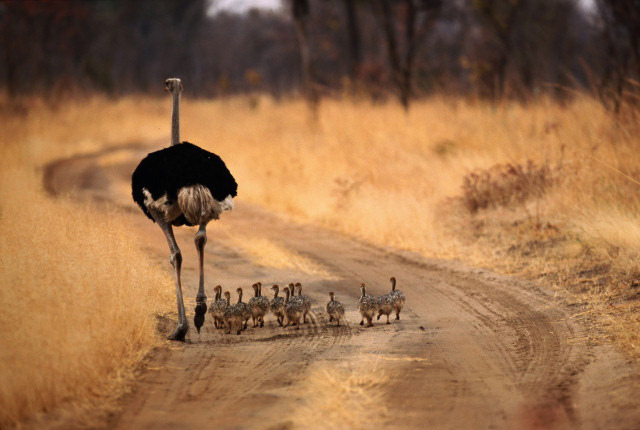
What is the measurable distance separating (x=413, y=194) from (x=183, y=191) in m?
8.07

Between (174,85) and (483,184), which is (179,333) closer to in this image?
(174,85)

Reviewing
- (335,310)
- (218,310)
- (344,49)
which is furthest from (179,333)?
(344,49)

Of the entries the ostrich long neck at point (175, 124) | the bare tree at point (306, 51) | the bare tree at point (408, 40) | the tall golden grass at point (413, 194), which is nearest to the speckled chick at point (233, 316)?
the tall golden grass at point (413, 194)

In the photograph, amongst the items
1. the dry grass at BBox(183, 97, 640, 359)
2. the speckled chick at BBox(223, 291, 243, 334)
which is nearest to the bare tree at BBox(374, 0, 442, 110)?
the dry grass at BBox(183, 97, 640, 359)

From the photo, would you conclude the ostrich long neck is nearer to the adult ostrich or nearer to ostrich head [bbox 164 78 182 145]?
ostrich head [bbox 164 78 182 145]

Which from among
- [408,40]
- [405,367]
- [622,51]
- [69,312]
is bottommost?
[405,367]

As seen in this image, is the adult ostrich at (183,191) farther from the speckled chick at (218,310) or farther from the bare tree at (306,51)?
the bare tree at (306,51)

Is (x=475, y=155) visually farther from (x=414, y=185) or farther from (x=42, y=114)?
(x=42, y=114)

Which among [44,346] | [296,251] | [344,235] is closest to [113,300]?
[44,346]

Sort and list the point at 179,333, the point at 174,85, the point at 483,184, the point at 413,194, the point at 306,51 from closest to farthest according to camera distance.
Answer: the point at 179,333
the point at 174,85
the point at 483,184
the point at 413,194
the point at 306,51

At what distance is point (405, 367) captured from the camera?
685cm

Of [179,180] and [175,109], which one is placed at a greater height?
[175,109]

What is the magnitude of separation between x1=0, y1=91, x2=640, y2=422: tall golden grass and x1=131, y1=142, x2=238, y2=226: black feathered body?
0.77 meters

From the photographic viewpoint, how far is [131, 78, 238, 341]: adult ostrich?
7426mm
